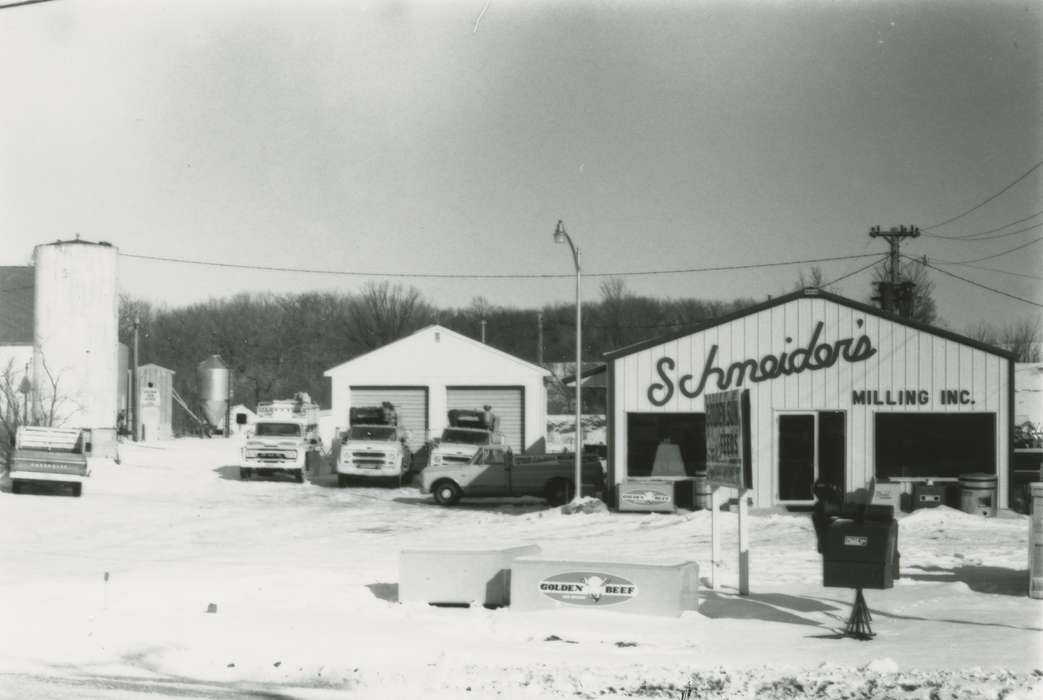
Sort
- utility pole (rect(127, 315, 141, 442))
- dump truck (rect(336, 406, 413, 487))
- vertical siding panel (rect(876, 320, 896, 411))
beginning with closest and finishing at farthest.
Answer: vertical siding panel (rect(876, 320, 896, 411)) → dump truck (rect(336, 406, 413, 487)) → utility pole (rect(127, 315, 141, 442))

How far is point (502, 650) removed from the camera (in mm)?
11172

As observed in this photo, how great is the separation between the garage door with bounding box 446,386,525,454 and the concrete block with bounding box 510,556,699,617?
33623 millimetres

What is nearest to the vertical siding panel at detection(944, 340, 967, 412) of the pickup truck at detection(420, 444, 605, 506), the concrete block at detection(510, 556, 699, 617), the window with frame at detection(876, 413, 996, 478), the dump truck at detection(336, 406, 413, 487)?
the window with frame at detection(876, 413, 996, 478)

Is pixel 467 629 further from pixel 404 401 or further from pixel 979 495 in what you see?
pixel 404 401

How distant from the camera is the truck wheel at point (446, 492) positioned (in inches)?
1235

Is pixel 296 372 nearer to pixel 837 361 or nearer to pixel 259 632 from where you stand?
pixel 837 361

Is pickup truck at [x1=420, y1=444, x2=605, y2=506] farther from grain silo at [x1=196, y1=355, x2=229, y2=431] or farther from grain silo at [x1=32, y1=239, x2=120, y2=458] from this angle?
grain silo at [x1=196, y1=355, x2=229, y2=431]

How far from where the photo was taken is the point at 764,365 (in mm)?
27703

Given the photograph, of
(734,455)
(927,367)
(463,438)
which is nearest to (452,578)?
(734,455)

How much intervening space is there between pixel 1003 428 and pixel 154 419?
4682 cm

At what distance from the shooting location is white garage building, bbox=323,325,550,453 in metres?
47.0

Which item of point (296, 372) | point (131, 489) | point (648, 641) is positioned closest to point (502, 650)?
point (648, 641)

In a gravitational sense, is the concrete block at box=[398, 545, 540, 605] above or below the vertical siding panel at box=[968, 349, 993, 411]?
below

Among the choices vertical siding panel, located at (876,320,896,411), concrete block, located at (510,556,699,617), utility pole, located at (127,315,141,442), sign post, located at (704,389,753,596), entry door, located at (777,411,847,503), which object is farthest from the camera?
utility pole, located at (127,315,141,442)
